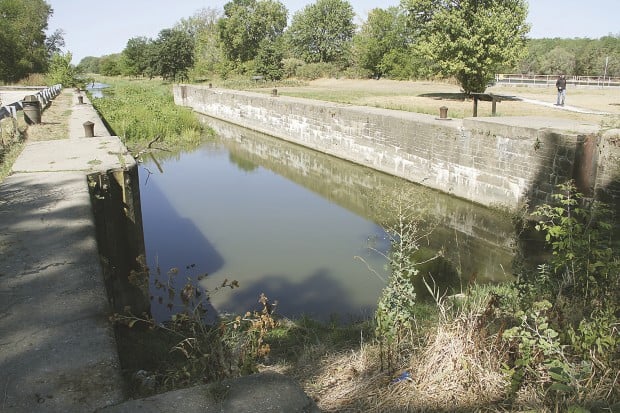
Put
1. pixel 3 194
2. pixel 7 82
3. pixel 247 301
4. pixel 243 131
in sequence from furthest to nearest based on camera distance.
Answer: pixel 7 82 < pixel 243 131 < pixel 247 301 < pixel 3 194

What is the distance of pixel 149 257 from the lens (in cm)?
880

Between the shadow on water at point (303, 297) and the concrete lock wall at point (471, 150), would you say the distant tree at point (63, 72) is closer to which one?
the concrete lock wall at point (471, 150)

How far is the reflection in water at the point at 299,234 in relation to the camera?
773 centimetres

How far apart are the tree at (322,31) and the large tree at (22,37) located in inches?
1044

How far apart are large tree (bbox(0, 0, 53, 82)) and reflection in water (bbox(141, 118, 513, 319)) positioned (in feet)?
121

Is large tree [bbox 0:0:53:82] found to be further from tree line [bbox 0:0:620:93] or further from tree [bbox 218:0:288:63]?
tree [bbox 218:0:288:63]

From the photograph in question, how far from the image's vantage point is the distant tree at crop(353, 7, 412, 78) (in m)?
43.3

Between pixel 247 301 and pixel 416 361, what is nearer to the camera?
pixel 416 361

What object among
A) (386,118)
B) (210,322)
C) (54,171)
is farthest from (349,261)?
(386,118)

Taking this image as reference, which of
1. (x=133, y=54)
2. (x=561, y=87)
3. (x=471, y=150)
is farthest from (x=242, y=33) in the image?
(x=471, y=150)

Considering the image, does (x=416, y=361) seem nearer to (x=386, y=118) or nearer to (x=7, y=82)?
(x=386, y=118)

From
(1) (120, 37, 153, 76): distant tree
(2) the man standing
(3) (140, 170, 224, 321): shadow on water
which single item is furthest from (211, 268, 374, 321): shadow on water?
(1) (120, 37, 153, 76): distant tree

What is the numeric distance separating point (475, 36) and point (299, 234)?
13.3m

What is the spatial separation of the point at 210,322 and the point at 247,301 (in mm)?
874
